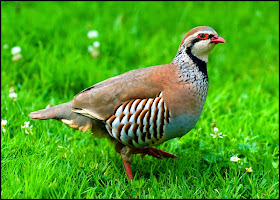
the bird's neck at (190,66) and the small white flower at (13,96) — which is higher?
the bird's neck at (190,66)

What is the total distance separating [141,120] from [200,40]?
2.80 ft

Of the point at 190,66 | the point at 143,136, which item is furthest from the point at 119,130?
the point at 190,66

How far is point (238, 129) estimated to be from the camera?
15.8 ft

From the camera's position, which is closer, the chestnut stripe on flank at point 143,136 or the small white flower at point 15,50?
the chestnut stripe on flank at point 143,136

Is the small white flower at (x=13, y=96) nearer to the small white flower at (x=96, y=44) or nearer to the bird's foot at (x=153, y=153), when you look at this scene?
the bird's foot at (x=153, y=153)

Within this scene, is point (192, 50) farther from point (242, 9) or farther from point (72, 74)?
point (242, 9)

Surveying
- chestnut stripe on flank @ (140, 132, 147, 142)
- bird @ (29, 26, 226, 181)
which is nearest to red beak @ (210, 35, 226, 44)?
bird @ (29, 26, 226, 181)

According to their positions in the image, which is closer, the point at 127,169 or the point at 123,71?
the point at 127,169

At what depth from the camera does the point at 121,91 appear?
376cm

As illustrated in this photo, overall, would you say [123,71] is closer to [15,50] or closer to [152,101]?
[15,50]

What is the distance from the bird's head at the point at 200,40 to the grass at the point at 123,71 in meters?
0.92

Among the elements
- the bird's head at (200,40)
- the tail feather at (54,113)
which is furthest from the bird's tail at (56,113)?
the bird's head at (200,40)

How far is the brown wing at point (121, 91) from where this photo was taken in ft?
12.2

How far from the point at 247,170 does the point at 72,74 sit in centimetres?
259
